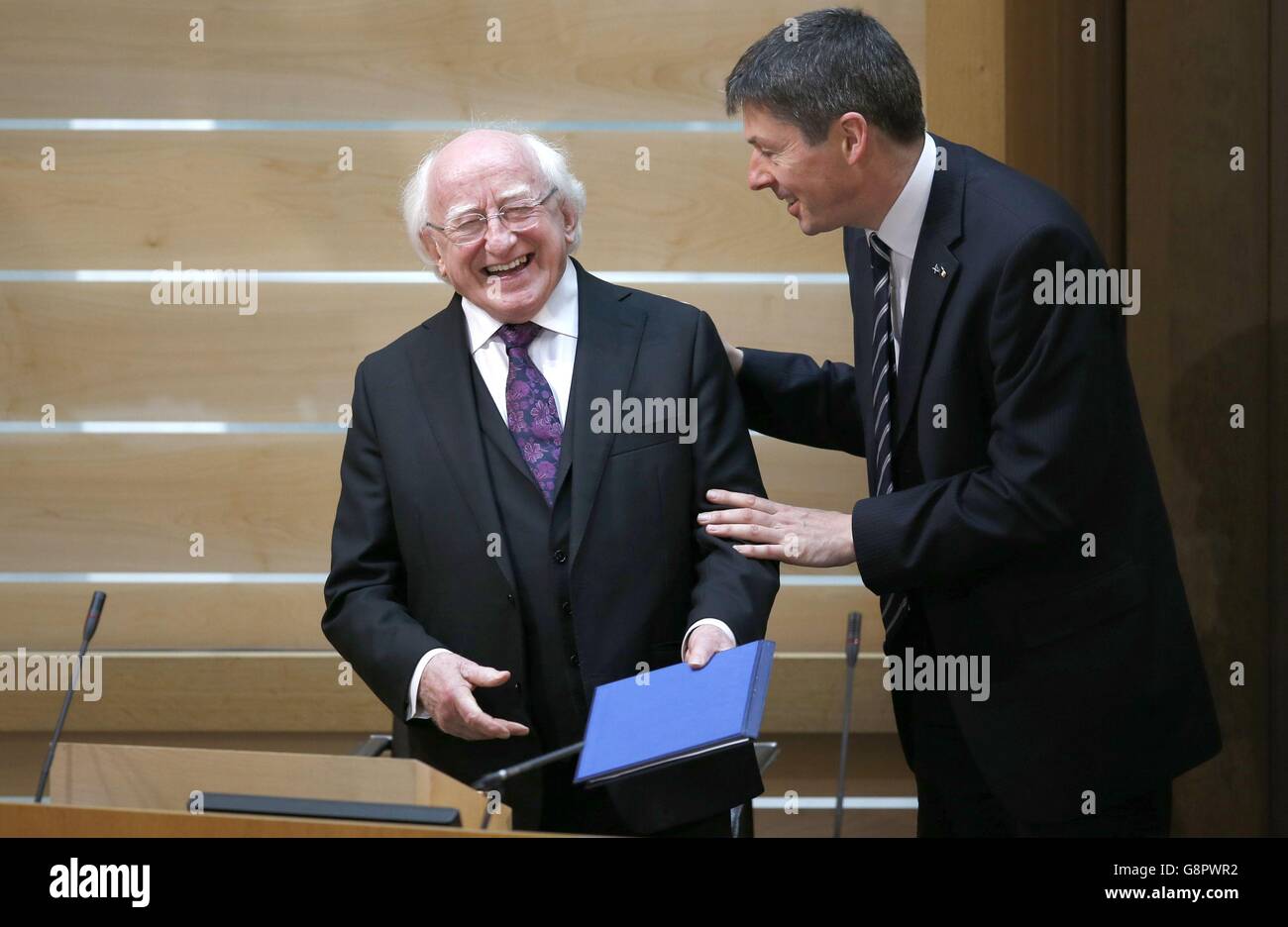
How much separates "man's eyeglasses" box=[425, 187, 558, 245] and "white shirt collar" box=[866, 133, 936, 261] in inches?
24.0

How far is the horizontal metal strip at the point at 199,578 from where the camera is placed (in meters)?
3.53

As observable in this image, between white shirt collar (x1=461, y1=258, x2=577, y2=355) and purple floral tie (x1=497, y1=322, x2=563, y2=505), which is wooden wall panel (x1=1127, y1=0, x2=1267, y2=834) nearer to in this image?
white shirt collar (x1=461, y1=258, x2=577, y2=355)

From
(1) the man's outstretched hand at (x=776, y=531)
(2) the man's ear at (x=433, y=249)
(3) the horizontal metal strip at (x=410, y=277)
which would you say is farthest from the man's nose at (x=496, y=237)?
(3) the horizontal metal strip at (x=410, y=277)

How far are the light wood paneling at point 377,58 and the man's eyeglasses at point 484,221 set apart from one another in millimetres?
1185

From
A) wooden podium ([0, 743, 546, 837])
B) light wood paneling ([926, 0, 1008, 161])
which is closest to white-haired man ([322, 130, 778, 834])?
wooden podium ([0, 743, 546, 837])

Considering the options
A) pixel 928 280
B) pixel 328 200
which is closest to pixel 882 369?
pixel 928 280

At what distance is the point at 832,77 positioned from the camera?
2.22 meters

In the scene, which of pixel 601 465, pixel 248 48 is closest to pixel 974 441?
pixel 601 465

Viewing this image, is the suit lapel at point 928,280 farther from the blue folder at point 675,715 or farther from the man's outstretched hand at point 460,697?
the man's outstretched hand at point 460,697

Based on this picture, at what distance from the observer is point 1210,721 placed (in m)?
2.33

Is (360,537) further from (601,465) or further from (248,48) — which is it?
(248,48)

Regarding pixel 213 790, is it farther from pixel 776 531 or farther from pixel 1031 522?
pixel 1031 522

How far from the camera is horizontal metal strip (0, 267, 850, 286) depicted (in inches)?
137

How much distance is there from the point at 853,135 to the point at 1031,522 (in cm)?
70
